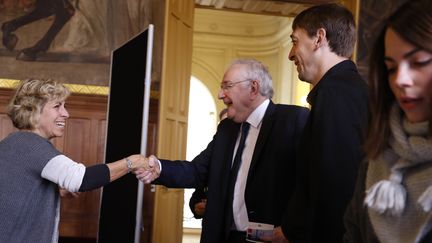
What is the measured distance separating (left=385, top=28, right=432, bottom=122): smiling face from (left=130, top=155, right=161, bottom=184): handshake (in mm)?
2847

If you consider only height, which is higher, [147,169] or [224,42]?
[224,42]

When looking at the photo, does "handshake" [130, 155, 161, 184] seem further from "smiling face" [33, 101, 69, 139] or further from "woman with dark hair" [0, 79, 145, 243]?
"smiling face" [33, 101, 69, 139]

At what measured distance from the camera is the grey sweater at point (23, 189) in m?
3.23

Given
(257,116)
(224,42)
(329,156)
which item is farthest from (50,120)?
(224,42)

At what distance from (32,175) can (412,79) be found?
8.47 ft

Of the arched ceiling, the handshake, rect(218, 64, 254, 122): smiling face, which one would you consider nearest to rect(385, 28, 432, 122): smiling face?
rect(218, 64, 254, 122): smiling face

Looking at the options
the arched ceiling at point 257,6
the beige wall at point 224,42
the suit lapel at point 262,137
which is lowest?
the suit lapel at point 262,137

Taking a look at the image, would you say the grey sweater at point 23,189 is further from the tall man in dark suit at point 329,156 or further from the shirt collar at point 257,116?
the tall man in dark suit at point 329,156

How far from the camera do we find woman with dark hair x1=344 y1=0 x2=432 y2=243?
1377mm

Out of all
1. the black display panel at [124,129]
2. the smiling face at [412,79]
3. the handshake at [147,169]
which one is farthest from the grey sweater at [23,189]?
the smiling face at [412,79]

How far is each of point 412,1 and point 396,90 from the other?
256 millimetres

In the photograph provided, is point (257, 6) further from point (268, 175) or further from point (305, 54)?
point (305, 54)

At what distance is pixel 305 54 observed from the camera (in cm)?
281

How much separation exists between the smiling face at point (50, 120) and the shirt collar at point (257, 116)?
1346 millimetres
